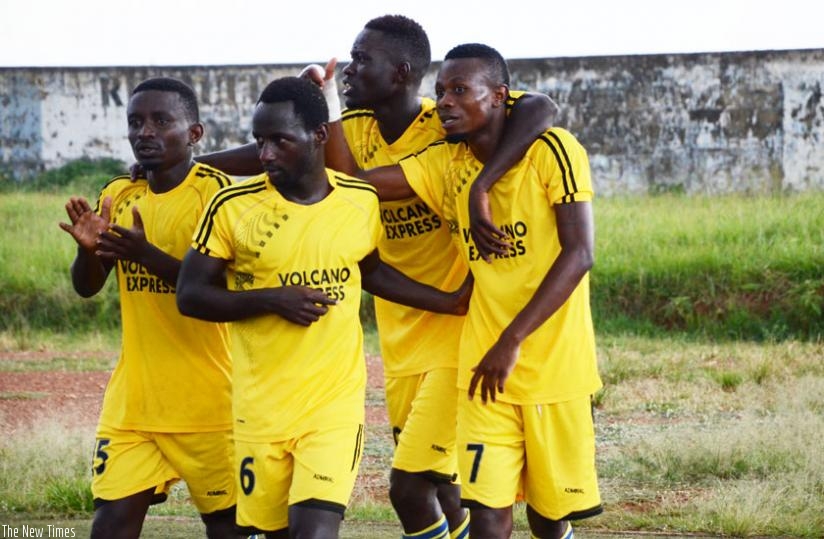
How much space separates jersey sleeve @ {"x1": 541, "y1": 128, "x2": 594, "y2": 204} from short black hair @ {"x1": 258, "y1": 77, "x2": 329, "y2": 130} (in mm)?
822

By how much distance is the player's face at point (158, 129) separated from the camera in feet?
17.3

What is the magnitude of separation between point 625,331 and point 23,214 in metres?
8.45

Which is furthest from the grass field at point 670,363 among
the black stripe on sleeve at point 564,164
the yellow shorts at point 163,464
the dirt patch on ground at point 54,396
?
the black stripe on sleeve at point 564,164

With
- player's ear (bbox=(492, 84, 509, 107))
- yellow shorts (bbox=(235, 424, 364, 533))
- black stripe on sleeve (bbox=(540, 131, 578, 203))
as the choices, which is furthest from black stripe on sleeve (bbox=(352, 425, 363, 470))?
player's ear (bbox=(492, 84, 509, 107))

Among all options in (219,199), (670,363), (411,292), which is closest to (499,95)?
(411,292)

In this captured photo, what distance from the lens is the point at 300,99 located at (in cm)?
497

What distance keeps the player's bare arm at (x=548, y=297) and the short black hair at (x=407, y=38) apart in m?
1.13

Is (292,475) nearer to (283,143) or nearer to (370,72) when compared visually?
(283,143)

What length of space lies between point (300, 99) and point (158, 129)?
647 mm

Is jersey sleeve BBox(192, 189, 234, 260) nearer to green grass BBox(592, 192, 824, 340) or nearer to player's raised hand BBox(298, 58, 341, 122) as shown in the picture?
player's raised hand BBox(298, 58, 341, 122)

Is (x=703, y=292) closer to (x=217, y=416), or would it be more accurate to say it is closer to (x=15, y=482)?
(x=15, y=482)

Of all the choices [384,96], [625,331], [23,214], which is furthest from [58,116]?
[384,96]

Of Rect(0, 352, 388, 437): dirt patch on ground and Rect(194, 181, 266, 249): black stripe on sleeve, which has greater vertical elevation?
Rect(194, 181, 266, 249): black stripe on sleeve

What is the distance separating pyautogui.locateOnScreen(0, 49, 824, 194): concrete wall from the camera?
18.9m
